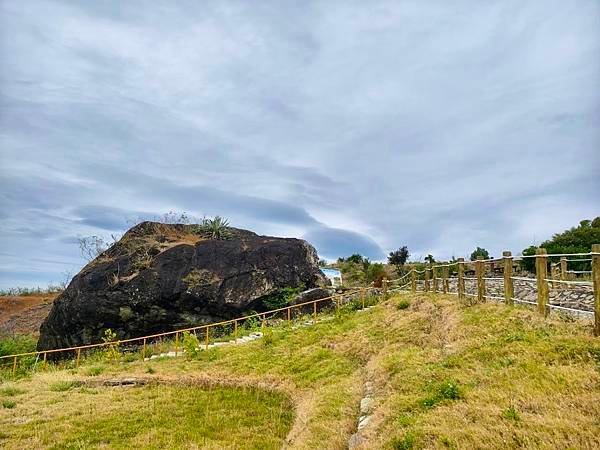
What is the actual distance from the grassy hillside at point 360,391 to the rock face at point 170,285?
6077 mm

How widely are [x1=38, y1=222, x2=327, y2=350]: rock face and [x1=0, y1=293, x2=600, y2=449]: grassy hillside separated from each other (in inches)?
239

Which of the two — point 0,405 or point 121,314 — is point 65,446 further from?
point 121,314

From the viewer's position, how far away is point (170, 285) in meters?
23.0

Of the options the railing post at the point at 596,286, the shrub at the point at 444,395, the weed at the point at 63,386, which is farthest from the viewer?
the weed at the point at 63,386

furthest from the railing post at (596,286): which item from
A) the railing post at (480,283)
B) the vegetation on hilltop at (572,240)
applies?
the vegetation on hilltop at (572,240)

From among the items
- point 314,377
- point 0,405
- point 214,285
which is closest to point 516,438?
point 314,377

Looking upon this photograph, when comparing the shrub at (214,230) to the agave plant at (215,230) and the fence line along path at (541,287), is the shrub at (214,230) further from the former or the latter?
the fence line along path at (541,287)

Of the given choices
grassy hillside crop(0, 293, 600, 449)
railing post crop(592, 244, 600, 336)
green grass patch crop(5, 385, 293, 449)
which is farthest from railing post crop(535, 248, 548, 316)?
green grass patch crop(5, 385, 293, 449)

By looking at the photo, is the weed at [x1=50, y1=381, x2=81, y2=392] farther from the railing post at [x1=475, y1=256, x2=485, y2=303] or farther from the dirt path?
the dirt path

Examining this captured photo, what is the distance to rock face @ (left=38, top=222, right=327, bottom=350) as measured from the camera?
74.6ft

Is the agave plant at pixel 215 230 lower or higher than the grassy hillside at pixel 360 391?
higher

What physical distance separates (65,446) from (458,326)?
7687mm

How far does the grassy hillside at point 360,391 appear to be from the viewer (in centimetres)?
499

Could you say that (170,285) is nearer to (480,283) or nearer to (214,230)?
(214,230)
